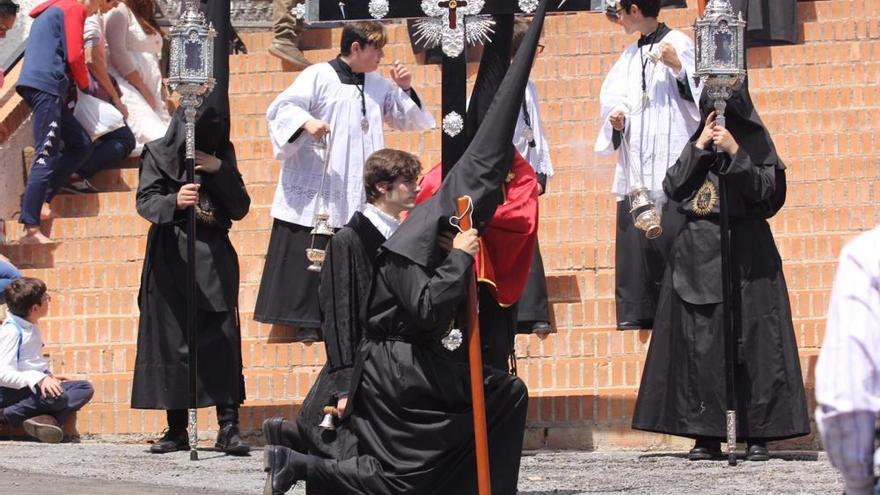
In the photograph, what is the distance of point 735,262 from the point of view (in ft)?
31.0

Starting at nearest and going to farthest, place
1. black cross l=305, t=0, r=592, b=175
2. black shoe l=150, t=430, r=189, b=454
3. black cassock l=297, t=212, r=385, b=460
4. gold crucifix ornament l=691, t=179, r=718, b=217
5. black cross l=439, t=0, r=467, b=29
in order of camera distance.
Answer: black cassock l=297, t=212, r=385, b=460
black cross l=305, t=0, r=592, b=175
black cross l=439, t=0, r=467, b=29
gold crucifix ornament l=691, t=179, r=718, b=217
black shoe l=150, t=430, r=189, b=454

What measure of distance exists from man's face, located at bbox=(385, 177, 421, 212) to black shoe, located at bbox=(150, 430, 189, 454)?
9.04 ft

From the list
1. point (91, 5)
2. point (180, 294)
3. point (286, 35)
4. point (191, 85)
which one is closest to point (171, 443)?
point (180, 294)

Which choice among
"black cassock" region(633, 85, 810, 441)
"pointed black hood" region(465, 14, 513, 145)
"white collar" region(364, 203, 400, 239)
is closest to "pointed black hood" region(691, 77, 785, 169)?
"black cassock" region(633, 85, 810, 441)

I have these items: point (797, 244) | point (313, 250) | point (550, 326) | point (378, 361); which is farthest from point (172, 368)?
point (797, 244)

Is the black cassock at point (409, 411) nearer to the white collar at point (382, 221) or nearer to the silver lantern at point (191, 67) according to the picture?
the white collar at point (382, 221)

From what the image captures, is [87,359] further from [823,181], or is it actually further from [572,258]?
[823,181]

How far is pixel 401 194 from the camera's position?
7652mm

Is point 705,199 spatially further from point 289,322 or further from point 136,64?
point 136,64

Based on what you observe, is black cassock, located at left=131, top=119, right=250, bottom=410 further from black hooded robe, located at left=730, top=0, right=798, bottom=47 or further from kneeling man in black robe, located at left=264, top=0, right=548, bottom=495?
black hooded robe, located at left=730, top=0, right=798, bottom=47

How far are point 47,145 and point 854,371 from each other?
8.76 meters

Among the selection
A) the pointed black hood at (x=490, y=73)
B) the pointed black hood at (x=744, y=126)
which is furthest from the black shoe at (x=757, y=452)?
the pointed black hood at (x=490, y=73)

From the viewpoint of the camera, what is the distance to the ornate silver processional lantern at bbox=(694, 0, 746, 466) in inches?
363

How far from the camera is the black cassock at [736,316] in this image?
30.5ft
